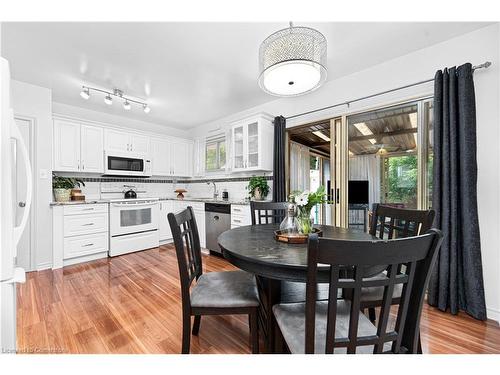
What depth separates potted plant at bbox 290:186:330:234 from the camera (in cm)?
145

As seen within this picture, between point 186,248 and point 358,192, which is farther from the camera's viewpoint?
point 358,192

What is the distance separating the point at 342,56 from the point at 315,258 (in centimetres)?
250

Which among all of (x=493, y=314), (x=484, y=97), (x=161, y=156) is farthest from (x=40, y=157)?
(x=493, y=314)

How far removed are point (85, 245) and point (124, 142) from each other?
73.2 inches

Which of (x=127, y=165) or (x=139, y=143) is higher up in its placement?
(x=139, y=143)

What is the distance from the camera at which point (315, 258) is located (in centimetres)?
70

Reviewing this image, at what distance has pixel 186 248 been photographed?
1563 mm

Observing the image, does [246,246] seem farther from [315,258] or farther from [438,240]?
[438,240]

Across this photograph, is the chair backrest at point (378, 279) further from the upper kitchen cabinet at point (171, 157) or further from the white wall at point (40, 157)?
the upper kitchen cabinet at point (171, 157)

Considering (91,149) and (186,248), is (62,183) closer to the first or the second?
(91,149)

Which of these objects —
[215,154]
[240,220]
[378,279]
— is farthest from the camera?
[215,154]

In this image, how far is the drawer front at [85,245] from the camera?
3.20 metres

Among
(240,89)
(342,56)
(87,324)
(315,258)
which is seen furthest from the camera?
(240,89)
